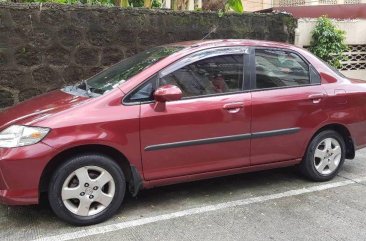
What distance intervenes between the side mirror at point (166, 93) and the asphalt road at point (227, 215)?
1097mm

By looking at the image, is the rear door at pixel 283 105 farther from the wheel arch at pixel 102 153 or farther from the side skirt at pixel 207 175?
the wheel arch at pixel 102 153

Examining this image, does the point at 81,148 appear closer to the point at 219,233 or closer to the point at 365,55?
the point at 219,233

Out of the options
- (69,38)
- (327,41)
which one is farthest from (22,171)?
(327,41)

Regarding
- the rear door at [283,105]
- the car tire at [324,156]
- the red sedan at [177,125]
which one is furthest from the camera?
the car tire at [324,156]

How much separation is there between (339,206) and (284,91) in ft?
4.25

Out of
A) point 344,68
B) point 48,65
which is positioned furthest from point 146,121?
point 344,68

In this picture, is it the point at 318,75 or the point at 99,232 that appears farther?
the point at 318,75

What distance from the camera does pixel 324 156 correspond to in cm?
505

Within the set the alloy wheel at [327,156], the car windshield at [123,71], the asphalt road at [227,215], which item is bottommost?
the asphalt road at [227,215]

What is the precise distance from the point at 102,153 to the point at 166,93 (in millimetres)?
784

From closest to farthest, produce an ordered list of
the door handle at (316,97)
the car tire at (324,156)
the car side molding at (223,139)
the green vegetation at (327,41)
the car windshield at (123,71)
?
the car side molding at (223,139)
the car windshield at (123,71)
the door handle at (316,97)
the car tire at (324,156)
the green vegetation at (327,41)

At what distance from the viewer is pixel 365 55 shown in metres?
9.89

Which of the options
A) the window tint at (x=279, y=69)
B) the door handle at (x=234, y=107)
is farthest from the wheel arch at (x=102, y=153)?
the window tint at (x=279, y=69)

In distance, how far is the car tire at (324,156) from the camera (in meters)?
4.96
